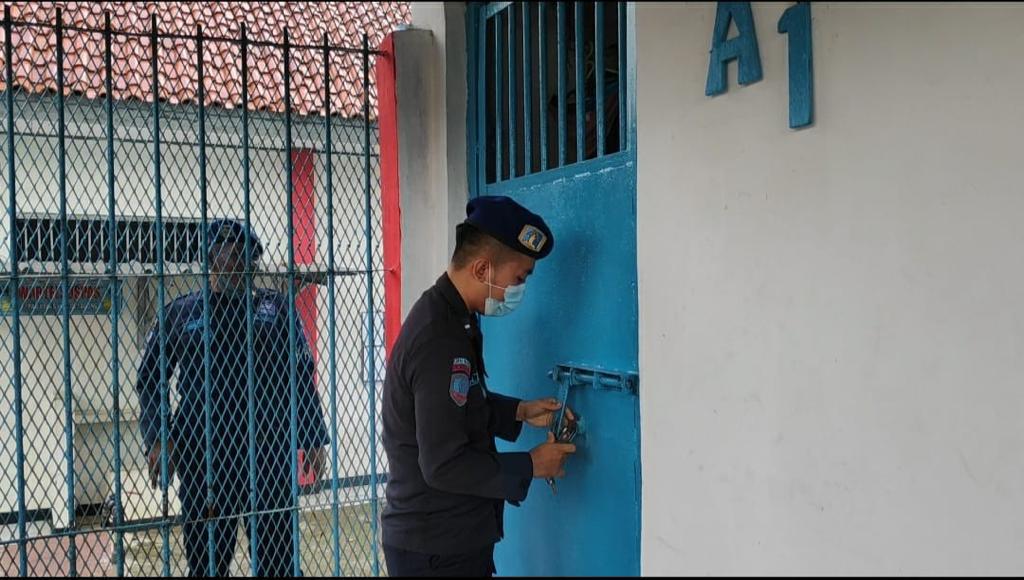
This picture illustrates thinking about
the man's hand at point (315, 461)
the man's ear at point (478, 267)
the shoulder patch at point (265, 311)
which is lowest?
the man's hand at point (315, 461)

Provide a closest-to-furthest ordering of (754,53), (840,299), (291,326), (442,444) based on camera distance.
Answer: (840,299) → (754,53) → (442,444) → (291,326)

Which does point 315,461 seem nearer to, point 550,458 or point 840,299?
point 550,458

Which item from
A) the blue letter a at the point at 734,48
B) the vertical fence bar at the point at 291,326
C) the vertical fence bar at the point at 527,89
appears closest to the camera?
the blue letter a at the point at 734,48

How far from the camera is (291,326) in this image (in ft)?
9.73

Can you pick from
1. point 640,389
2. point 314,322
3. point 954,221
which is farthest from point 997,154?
point 314,322

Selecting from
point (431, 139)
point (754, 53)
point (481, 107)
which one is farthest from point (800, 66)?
point (431, 139)

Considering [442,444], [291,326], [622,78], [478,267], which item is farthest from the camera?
[291,326]

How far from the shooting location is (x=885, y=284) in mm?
1345

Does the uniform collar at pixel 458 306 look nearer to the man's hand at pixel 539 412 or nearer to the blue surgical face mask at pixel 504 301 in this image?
the blue surgical face mask at pixel 504 301

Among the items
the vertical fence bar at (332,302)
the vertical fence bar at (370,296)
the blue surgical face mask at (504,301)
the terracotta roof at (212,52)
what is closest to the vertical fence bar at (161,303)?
the terracotta roof at (212,52)

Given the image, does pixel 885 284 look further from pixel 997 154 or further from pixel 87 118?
pixel 87 118

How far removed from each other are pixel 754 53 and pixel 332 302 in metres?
1.98

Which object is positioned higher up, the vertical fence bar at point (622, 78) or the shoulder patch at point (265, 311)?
the vertical fence bar at point (622, 78)

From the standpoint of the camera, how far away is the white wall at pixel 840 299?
47.3 inches
